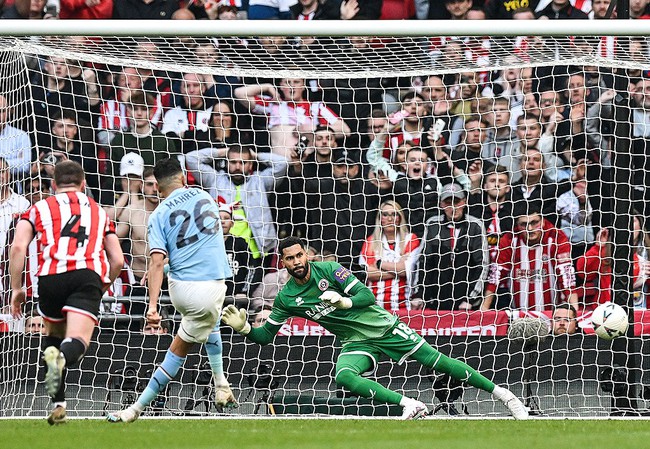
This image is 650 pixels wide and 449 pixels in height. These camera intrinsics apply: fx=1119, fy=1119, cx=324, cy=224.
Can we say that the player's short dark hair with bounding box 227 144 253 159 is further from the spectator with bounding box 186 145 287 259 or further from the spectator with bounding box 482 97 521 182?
the spectator with bounding box 482 97 521 182

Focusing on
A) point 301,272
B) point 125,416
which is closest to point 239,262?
point 301,272

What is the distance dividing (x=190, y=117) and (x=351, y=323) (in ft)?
10.4

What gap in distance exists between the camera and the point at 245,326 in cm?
878

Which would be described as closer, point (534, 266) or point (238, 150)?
point (534, 266)

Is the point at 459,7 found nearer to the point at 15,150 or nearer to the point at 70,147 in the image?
the point at 70,147

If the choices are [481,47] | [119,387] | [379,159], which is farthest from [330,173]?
Answer: [119,387]

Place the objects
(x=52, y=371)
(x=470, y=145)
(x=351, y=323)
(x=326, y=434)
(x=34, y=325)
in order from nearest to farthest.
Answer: (x=52, y=371) → (x=326, y=434) → (x=351, y=323) → (x=34, y=325) → (x=470, y=145)

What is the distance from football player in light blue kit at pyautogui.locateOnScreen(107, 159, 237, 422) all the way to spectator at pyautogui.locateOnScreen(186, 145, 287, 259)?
7.28 ft

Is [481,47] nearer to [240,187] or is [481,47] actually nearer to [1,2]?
[240,187]

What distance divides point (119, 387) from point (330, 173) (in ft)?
9.49

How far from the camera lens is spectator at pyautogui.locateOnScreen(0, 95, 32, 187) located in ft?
32.9

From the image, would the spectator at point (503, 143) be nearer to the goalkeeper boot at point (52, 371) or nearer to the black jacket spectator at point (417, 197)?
the black jacket spectator at point (417, 197)

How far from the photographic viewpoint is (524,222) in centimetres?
1054

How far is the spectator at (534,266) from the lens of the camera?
10.4 meters
